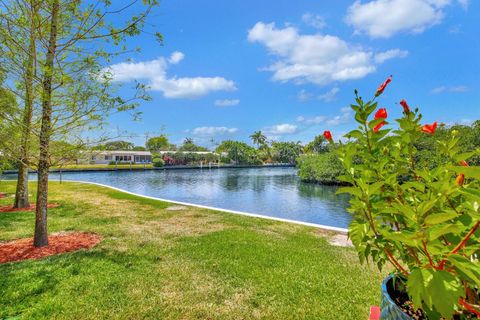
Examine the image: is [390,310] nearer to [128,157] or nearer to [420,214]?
[420,214]

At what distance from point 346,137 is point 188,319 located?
2.89 m

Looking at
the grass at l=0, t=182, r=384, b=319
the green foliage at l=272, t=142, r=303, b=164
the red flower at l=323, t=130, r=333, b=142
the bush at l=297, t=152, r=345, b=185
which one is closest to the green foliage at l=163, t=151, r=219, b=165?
the green foliage at l=272, t=142, r=303, b=164

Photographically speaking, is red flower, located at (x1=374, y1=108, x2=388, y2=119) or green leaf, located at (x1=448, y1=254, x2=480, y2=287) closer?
green leaf, located at (x1=448, y1=254, x2=480, y2=287)

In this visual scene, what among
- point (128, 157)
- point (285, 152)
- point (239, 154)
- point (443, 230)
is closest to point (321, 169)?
point (443, 230)

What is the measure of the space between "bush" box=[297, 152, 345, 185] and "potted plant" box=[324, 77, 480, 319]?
28348mm

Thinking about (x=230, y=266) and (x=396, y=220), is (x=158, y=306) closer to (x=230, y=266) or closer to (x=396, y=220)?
(x=230, y=266)

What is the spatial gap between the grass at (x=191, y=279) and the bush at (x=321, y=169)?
24624 mm

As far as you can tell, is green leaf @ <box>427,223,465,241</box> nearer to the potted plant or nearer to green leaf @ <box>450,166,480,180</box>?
the potted plant

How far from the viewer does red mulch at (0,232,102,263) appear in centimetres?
504

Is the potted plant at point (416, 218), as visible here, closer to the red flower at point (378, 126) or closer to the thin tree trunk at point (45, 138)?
the red flower at point (378, 126)

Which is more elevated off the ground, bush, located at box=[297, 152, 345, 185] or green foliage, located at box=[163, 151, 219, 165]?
green foliage, located at box=[163, 151, 219, 165]

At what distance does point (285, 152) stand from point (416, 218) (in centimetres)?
9244

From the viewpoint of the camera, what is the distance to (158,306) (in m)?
3.36

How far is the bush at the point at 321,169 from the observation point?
29.9m
